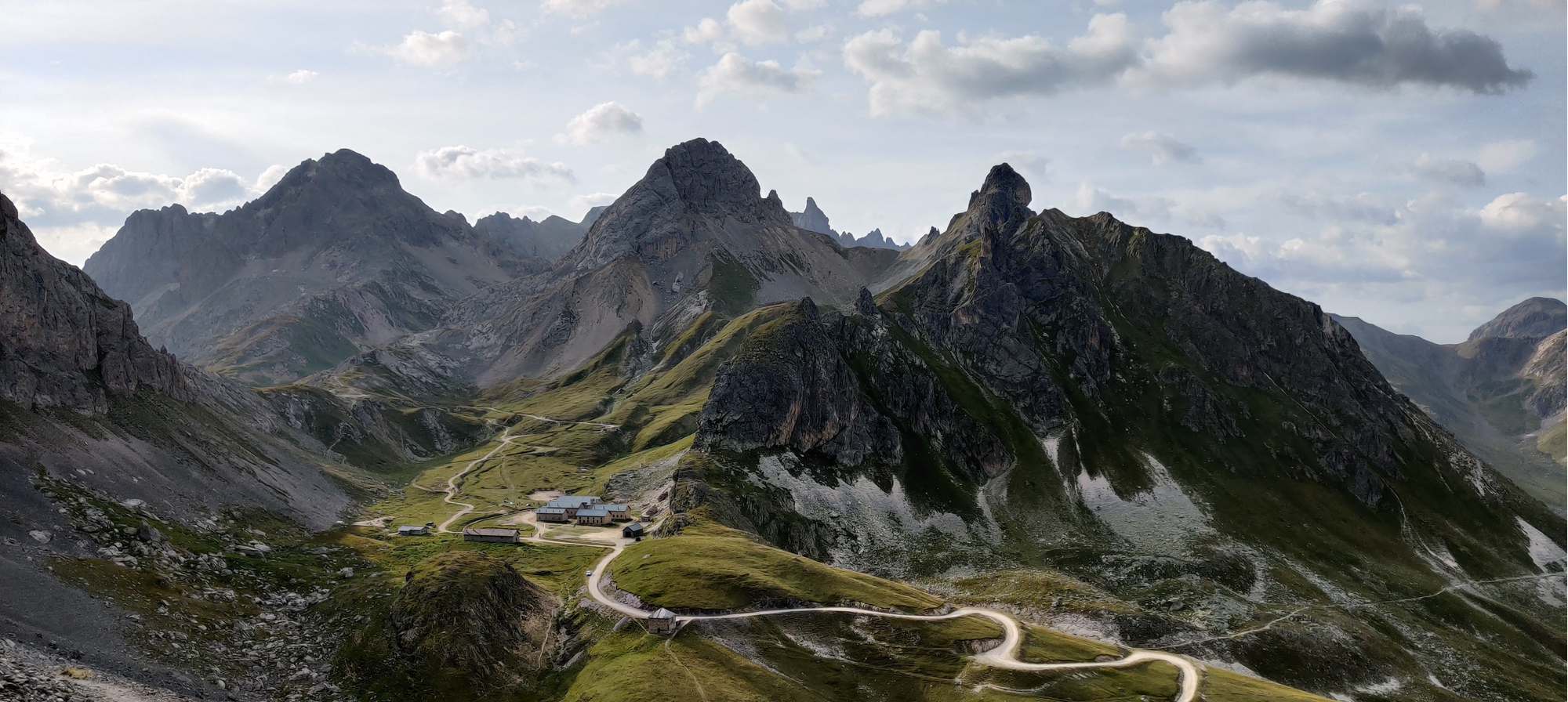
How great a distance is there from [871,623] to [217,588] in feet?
259

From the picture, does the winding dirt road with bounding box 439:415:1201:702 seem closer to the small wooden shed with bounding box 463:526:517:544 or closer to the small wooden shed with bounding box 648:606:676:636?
the small wooden shed with bounding box 648:606:676:636

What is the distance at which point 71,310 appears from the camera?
140 metres

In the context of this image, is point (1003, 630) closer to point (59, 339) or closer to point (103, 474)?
point (103, 474)

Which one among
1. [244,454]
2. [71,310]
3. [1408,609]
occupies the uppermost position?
[71,310]

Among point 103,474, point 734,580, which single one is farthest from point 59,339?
point 734,580

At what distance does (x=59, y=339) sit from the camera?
13188cm

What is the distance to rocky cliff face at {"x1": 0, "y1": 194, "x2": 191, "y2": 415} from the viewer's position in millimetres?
119812

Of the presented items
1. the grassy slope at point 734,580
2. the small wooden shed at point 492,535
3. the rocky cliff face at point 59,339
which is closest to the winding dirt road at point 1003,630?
the grassy slope at point 734,580

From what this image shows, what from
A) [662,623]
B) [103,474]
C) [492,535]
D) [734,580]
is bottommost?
[492,535]

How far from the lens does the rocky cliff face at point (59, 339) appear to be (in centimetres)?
11981

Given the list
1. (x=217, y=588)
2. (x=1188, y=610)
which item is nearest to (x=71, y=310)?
(x=217, y=588)

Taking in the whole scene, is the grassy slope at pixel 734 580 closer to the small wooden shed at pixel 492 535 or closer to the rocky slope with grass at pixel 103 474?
the small wooden shed at pixel 492 535

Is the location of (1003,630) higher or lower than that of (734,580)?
lower

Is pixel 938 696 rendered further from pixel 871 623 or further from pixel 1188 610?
pixel 1188 610
